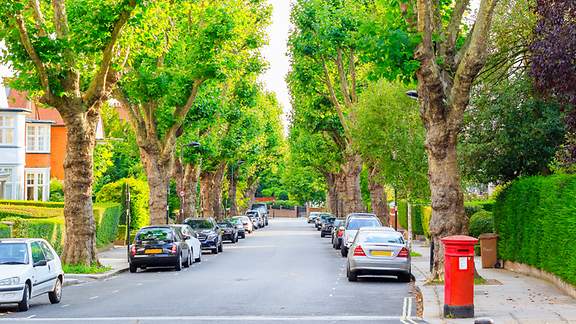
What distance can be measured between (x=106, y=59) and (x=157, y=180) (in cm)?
1459

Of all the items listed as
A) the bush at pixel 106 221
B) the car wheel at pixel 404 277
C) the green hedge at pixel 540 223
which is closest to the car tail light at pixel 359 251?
the car wheel at pixel 404 277

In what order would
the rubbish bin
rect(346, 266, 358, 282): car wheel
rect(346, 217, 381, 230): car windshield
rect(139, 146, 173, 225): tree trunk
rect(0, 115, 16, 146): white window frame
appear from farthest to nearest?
rect(0, 115, 16, 146): white window frame < rect(139, 146, 173, 225): tree trunk < rect(346, 217, 381, 230): car windshield < the rubbish bin < rect(346, 266, 358, 282): car wheel

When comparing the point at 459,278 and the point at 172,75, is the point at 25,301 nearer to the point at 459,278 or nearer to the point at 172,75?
the point at 459,278

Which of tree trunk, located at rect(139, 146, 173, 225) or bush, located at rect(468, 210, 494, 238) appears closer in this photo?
bush, located at rect(468, 210, 494, 238)

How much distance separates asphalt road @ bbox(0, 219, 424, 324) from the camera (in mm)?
16766

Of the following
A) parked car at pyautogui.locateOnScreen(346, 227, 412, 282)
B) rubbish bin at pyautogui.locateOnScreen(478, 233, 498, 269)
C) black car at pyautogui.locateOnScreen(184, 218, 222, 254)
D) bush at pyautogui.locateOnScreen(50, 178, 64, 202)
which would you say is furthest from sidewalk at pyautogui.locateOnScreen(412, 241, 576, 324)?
bush at pyautogui.locateOnScreen(50, 178, 64, 202)

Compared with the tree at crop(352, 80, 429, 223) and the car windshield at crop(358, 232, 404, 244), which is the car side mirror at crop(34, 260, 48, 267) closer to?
the car windshield at crop(358, 232, 404, 244)

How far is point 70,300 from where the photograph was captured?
21094mm

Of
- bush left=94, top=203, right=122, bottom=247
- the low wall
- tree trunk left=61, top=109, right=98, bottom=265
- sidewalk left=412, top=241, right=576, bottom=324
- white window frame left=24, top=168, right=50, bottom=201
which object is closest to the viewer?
sidewalk left=412, top=241, right=576, bottom=324

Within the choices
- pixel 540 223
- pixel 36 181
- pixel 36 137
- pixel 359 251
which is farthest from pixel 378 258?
pixel 36 137

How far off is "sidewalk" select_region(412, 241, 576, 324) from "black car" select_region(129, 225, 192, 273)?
33.0 feet

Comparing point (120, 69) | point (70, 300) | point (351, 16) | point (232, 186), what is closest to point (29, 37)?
point (120, 69)

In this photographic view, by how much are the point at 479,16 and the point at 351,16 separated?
2586 centimetres

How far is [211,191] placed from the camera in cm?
7675
